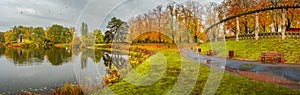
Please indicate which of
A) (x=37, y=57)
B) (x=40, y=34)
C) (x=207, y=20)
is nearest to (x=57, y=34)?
(x=40, y=34)

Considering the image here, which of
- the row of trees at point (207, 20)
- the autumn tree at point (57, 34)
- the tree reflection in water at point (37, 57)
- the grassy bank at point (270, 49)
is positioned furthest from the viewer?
the autumn tree at point (57, 34)

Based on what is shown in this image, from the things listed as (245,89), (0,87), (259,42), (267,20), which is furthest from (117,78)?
(267,20)

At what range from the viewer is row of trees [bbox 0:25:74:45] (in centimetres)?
7031

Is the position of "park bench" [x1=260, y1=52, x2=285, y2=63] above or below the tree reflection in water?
above

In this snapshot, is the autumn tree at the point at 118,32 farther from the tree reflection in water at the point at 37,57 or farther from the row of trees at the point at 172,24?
the tree reflection in water at the point at 37,57

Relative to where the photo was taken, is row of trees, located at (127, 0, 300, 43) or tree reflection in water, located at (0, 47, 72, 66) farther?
tree reflection in water, located at (0, 47, 72, 66)

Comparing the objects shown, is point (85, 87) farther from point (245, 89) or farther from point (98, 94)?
point (245, 89)

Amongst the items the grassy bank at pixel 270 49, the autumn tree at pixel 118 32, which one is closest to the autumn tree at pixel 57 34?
the grassy bank at pixel 270 49

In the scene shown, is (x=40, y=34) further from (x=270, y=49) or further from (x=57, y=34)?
(x=270, y=49)

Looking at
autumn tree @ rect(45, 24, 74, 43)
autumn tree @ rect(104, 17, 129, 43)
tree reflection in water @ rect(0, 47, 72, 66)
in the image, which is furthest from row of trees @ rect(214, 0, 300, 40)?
autumn tree @ rect(45, 24, 74, 43)

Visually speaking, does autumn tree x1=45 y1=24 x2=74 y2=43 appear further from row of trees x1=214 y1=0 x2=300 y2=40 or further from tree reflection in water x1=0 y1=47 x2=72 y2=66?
row of trees x1=214 y1=0 x2=300 y2=40

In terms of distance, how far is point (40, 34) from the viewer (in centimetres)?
7631

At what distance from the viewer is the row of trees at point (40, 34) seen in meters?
70.3

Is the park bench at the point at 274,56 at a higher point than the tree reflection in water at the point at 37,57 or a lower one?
higher
